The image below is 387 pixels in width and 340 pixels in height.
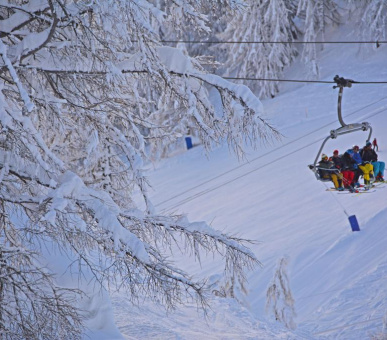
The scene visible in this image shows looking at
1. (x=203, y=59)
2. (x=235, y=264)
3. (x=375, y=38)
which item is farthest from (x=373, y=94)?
(x=235, y=264)

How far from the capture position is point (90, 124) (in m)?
6.33

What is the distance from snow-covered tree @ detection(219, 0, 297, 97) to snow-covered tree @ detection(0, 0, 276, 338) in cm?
2052

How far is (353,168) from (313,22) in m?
17.1

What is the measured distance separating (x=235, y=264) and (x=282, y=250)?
10.7 meters

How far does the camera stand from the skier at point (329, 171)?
1116cm

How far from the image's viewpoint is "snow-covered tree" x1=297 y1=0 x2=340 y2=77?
27.0 m

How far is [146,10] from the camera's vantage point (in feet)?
18.1

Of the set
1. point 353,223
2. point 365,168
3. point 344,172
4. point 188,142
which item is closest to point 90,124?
point 344,172

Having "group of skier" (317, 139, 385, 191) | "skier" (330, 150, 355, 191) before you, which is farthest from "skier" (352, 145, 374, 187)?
"skier" (330, 150, 355, 191)

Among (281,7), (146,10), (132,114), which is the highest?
(281,7)

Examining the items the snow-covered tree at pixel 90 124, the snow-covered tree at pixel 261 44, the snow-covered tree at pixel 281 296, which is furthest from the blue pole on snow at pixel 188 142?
the snow-covered tree at pixel 90 124

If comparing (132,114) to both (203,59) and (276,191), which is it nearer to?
(203,59)

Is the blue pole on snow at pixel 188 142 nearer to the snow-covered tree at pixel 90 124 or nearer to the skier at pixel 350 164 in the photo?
the skier at pixel 350 164

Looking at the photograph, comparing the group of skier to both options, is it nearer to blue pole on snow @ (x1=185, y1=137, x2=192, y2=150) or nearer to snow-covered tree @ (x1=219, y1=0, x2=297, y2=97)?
snow-covered tree @ (x1=219, y1=0, x2=297, y2=97)
